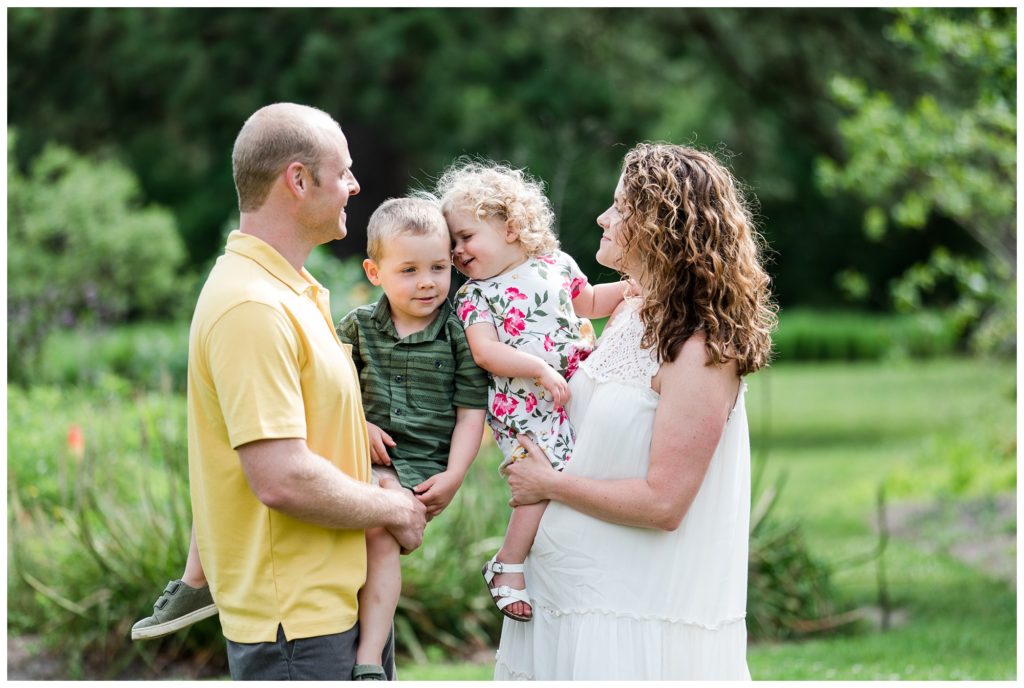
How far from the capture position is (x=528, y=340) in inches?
118

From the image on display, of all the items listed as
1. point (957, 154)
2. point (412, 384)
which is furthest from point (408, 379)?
point (957, 154)

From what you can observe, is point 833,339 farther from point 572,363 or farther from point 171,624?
point 171,624

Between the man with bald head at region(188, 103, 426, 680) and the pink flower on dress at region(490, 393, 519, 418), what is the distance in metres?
0.45

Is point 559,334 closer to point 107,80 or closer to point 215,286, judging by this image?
point 215,286

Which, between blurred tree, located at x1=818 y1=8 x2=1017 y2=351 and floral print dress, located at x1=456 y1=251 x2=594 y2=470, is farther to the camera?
blurred tree, located at x1=818 y1=8 x2=1017 y2=351

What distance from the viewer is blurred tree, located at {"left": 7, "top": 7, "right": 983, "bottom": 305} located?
50.5ft

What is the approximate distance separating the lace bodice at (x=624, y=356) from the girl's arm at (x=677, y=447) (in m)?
0.06

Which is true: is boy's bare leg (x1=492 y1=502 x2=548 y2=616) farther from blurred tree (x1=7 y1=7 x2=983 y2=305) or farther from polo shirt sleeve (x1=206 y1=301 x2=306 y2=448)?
blurred tree (x1=7 y1=7 x2=983 y2=305)

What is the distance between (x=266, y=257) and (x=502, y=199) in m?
0.68

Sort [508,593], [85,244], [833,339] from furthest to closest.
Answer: [833,339]
[85,244]
[508,593]

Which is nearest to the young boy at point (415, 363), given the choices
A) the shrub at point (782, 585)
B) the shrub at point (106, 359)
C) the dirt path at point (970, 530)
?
the shrub at point (782, 585)

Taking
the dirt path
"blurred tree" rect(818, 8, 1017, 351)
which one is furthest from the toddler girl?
the dirt path

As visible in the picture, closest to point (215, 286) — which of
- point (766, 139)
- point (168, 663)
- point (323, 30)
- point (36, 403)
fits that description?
point (168, 663)

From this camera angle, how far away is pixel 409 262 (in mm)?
2889
